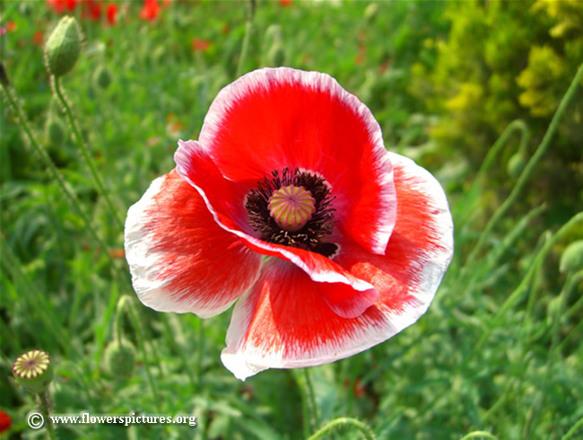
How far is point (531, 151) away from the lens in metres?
3.06

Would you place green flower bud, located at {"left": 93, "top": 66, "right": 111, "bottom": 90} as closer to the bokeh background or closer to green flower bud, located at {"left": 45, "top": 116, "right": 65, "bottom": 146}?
the bokeh background

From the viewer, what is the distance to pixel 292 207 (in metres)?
1.22

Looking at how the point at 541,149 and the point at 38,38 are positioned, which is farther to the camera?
the point at 38,38

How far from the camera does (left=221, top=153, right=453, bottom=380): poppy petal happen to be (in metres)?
1.04

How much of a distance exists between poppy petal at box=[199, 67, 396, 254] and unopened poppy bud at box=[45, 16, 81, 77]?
407 millimetres

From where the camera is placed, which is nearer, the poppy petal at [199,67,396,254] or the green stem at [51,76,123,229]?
the poppy petal at [199,67,396,254]

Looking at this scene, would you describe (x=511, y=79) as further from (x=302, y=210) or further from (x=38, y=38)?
(x=38, y=38)

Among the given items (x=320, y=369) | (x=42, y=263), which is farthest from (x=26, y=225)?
(x=320, y=369)

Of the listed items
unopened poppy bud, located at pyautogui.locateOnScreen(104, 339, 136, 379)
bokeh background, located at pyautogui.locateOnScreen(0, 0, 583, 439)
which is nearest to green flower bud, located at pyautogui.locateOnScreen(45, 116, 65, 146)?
bokeh background, located at pyautogui.locateOnScreen(0, 0, 583, 439)

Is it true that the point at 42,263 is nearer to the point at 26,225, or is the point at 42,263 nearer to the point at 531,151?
the point at 26,225

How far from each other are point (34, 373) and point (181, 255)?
0.30 m

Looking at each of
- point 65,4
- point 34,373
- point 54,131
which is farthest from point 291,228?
point 65,4

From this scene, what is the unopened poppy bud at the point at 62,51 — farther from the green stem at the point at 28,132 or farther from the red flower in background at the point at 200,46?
the red flower in background at the point at 200,46

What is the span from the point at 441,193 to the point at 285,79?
1.12 feet
